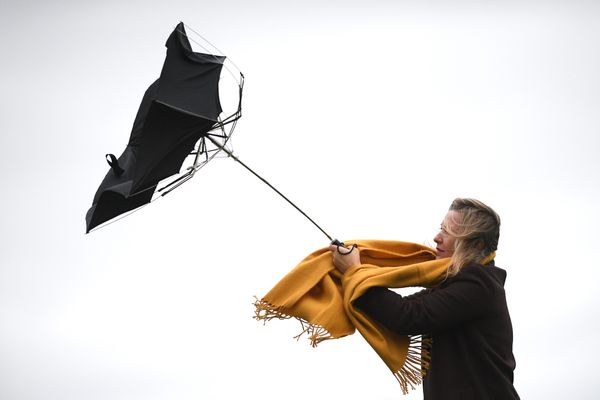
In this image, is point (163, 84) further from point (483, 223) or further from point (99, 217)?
point (483, 223)

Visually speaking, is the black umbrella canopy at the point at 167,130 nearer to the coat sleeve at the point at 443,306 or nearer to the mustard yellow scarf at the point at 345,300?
the mustard yellow scarf at the point at 345,300

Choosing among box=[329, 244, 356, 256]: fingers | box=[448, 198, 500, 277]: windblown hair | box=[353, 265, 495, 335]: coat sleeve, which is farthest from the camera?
box=[329, 244, 356, 256]: fingers

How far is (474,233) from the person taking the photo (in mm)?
3066

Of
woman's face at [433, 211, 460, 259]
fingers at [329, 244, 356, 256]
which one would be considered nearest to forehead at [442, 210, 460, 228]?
woman's face at [433, 211, 460, 259]

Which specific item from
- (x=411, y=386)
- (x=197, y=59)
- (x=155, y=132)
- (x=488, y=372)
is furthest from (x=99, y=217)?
(x=488, y=372)

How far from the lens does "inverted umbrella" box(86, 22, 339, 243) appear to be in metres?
3.26

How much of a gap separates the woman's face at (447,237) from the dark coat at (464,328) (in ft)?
0.58

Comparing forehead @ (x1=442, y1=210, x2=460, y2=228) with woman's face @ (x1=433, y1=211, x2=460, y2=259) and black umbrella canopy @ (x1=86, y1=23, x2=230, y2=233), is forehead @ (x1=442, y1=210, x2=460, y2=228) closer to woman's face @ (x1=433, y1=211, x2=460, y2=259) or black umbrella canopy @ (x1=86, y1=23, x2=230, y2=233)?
woman's face @ (x1=433, y1=211, x2=460, y2=259)

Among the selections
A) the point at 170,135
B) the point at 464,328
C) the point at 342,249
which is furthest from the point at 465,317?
the point at 170,135

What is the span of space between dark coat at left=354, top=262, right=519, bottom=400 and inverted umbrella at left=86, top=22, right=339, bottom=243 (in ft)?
1.52

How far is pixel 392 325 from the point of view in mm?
2969

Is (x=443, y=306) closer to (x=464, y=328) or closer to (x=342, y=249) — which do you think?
(x=464, y=328)

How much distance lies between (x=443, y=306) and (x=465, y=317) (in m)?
0.09

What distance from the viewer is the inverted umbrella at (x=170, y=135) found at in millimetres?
3258
